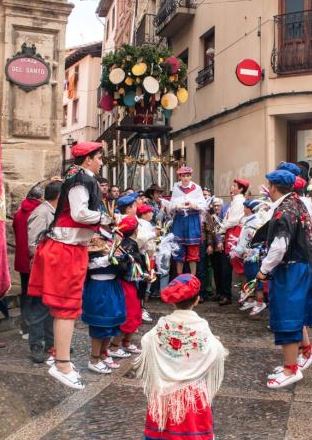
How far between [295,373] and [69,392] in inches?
68.1

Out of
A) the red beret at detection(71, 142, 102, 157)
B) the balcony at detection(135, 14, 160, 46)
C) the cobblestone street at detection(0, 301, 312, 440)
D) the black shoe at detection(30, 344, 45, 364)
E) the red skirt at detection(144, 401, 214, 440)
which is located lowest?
the cobblestone street at detection(0, 301, 312, 440)

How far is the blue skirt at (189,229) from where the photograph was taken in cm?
838

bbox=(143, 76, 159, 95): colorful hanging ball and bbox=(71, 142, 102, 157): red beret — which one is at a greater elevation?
bbox=(143, 76, 159, 95): colorful hanging ball

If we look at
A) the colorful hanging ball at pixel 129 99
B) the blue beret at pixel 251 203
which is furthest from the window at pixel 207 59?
the blue beret at pixel 251 203

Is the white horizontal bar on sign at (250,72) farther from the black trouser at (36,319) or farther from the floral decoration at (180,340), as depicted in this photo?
the floral decoration at (180,340)

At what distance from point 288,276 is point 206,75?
12.6m

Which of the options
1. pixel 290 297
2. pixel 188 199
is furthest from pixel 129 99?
pixel 290 297

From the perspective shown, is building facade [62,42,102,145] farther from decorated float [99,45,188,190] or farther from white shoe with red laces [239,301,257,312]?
white shoe with red laces [239,301,257,312]

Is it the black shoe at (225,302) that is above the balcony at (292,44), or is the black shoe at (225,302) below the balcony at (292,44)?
below

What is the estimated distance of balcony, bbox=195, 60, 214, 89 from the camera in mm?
16047

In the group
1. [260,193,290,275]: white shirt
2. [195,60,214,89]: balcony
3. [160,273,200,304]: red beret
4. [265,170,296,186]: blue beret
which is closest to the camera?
[160,273,200,304]: red beret

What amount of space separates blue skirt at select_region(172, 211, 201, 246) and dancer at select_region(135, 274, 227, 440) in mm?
5254

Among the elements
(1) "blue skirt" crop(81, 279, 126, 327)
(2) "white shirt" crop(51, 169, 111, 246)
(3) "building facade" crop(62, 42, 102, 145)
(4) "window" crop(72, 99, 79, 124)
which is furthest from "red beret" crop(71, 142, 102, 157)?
(4) "window" crop(72, 99, 79, 124)

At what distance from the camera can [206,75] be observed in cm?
1639
